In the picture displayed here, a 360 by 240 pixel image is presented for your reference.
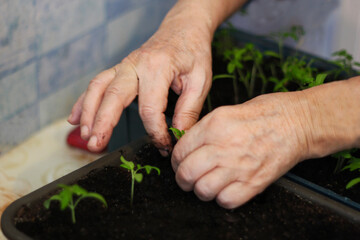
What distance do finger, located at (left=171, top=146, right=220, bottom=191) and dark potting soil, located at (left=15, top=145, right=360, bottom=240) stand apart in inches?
2.8

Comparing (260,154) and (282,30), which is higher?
(260,154)

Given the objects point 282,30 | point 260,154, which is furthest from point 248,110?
point 282,30

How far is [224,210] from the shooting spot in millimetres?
915

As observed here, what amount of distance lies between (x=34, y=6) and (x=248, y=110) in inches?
27.2

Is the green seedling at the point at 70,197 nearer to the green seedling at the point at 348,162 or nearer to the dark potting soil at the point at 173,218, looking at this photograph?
the dark potting soil at the point at 173,218

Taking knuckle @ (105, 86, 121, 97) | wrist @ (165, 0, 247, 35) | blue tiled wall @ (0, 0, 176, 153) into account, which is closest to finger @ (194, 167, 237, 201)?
knuckle @ (105, 86, 121, 97)

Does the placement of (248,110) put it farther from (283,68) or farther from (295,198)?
(283,68)

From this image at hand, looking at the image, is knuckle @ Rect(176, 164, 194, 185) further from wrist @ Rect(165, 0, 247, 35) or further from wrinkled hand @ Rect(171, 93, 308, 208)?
wrist @ Rect(165, 0, 247, 35)

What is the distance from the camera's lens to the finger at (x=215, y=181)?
0.87 m

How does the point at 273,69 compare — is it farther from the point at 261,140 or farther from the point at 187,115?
the point at 261,140

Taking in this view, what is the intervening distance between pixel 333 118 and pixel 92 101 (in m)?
0.53

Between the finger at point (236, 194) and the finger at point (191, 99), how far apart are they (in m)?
0.21

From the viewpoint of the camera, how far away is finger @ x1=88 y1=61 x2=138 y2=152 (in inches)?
39.0

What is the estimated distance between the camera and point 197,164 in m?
0.88
